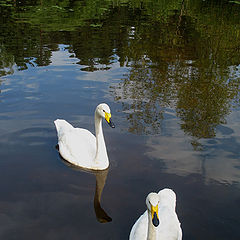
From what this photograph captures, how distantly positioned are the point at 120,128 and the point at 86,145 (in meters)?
1.75

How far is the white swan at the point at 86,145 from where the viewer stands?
25.7 feet

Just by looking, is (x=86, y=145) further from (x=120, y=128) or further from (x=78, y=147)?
(x=120, y=128)

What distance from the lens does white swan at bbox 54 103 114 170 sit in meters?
7.82

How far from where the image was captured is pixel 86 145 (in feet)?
27.5

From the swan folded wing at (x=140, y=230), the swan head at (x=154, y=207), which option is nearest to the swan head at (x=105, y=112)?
the swan folded wing at (x=140, y=230)

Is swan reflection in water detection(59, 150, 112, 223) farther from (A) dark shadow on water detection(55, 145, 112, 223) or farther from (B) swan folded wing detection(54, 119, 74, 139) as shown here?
(B) swan folded wing detection(54, 119, 74, 139)

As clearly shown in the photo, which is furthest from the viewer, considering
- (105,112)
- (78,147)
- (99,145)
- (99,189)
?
(78,147)

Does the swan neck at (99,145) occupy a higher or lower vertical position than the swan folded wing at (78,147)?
higher

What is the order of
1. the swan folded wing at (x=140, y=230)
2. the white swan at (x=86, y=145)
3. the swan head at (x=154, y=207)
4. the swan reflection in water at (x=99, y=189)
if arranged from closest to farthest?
the swan head at (x=154, y=207) → the swan folded wing at (x=140, y=230) → the swan reflection in water at (x=99, y=189) → the white swan at (x=86, y=145)

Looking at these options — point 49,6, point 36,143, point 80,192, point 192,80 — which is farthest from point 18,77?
point 49,6

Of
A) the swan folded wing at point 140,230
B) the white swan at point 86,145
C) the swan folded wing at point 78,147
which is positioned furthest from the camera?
the swan folded wing at point 78,147

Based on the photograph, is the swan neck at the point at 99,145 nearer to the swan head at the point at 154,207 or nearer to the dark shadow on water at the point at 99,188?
the dark shadow on water at the point at 99,188

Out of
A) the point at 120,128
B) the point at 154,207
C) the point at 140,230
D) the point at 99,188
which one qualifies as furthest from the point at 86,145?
the point at 154,207

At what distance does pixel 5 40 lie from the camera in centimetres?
1947
